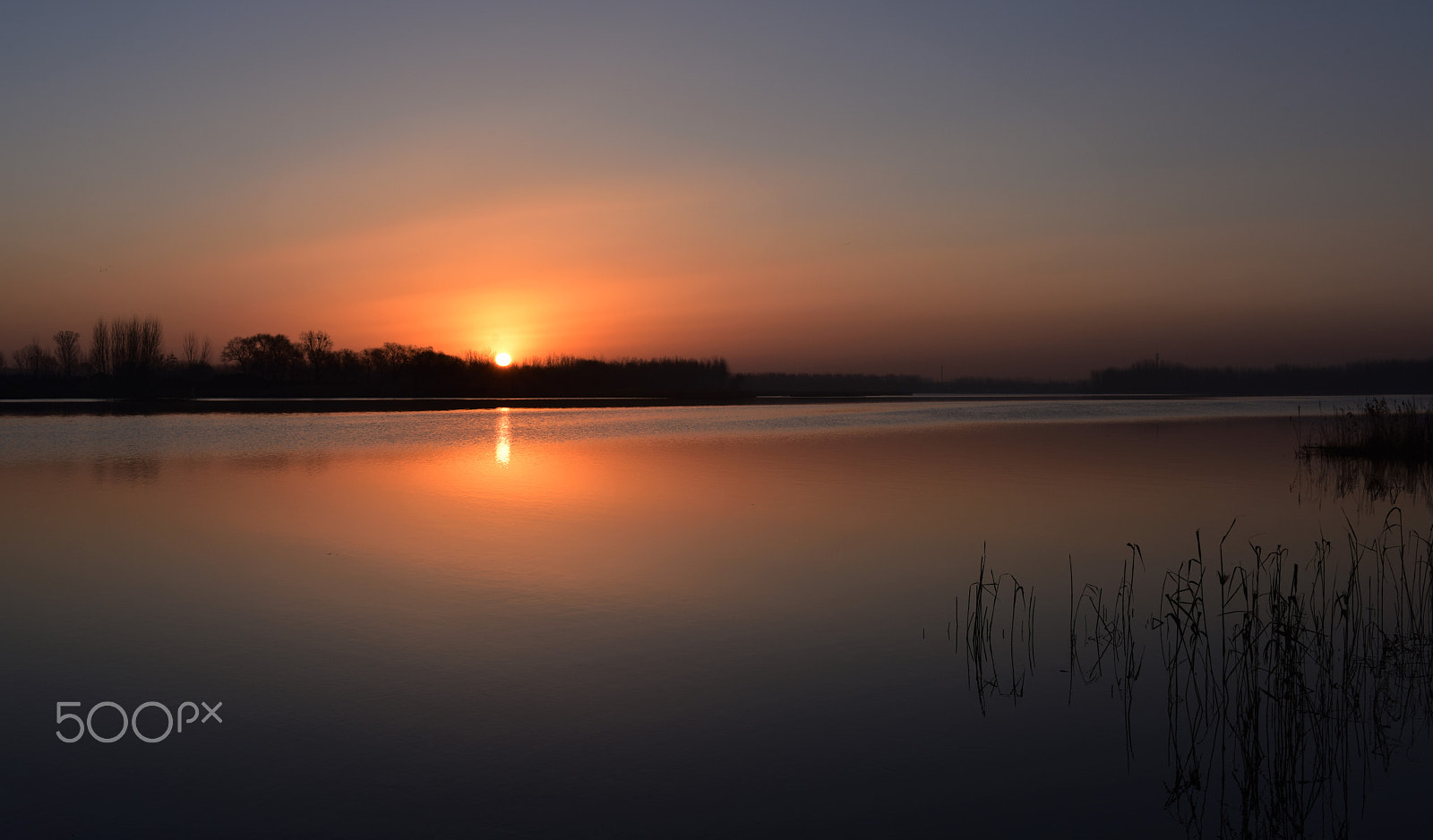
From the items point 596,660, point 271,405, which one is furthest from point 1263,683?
point 271,405

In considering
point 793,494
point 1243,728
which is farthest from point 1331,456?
point 1243,728

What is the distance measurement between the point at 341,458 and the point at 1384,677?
17.9 metres

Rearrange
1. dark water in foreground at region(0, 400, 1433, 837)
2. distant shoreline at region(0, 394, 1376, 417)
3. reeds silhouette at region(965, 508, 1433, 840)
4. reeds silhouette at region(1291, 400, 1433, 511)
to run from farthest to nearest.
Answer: distant shoreline at region(0, 394, 1376, 417)
reeds silhouette at region(1291, 400, 1433, 511)
reeds silhouette at region(965, 508, 1433, 840)
dark water in foreground at region(0, 400, 1433, 837)

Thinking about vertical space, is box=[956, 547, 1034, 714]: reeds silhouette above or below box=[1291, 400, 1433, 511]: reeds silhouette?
below

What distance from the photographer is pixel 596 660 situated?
18.4 ft

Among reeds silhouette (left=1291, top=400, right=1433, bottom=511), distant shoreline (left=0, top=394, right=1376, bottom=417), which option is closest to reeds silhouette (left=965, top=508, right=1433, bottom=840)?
reeds silhouette (left=1291, top=400, right=1433, bottom=511)

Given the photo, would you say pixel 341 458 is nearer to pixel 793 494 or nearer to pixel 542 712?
pixel 793 494

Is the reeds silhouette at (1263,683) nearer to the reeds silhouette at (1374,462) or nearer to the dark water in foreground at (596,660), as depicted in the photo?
the dark water in foreground at (596,660)

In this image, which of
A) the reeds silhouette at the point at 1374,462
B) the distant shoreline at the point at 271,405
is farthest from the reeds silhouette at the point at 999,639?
the distant shoreline at the point at 271,405

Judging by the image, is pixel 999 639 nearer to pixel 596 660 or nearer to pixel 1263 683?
pixel 1263 683

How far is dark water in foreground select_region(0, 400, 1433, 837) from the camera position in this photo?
12.5ft

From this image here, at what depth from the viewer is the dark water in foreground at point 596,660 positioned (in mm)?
3801

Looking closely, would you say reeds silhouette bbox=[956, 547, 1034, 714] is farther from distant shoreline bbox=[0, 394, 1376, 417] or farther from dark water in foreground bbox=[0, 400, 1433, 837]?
distant shoreline bbox=[0, 394, 1376, 417]

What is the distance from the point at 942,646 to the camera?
5961mm
